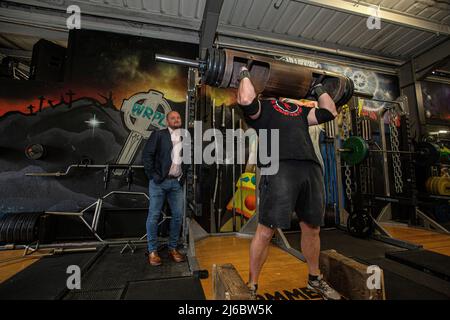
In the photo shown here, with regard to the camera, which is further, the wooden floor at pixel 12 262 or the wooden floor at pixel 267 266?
the wooden floor at pixel 12 262

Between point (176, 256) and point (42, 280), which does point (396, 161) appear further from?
point (42, 280)

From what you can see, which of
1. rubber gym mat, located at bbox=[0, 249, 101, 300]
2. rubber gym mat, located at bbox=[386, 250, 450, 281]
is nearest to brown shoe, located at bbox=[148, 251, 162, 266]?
rubber gym mat, located at bbox=[0, 249, 101, 300]

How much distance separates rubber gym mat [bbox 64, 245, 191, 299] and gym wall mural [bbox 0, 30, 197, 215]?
0.91m

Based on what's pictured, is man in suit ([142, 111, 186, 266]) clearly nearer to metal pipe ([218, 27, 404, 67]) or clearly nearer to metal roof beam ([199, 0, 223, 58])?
metal roof beam ([199, 0, 223, 58])

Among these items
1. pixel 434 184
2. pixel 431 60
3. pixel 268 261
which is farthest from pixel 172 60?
pixel 431 60

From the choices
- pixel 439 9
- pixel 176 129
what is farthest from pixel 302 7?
pixel 176 129

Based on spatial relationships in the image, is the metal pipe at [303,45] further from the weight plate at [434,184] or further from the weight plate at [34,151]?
the weight plate at [34,151]

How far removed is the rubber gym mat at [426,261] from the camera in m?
1.71

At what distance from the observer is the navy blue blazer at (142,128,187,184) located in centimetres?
211

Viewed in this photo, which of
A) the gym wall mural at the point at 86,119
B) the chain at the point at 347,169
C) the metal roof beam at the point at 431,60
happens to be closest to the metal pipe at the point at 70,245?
the gym wall mural at the point at 86,119

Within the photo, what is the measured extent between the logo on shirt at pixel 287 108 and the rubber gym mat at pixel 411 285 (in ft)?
4.46

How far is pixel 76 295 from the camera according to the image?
148 cm

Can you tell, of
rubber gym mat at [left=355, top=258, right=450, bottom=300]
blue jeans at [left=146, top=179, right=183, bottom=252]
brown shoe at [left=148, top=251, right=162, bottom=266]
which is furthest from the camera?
blue jeans at [left=146, top=179, right=183, bottom=252]
